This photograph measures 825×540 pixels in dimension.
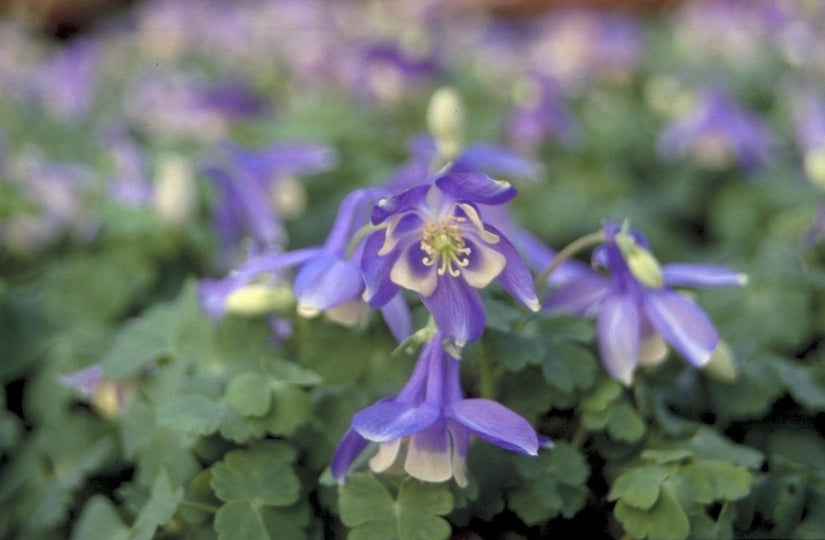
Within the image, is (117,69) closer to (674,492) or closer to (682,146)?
(682,146)

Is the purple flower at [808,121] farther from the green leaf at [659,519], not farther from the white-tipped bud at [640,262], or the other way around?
the green leaf at [659,519]

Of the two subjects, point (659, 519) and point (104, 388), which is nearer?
point (659, 519)

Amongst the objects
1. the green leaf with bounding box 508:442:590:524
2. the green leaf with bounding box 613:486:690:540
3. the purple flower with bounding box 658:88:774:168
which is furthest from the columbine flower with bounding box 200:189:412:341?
the purple flower with bounding box 658:88:774:168

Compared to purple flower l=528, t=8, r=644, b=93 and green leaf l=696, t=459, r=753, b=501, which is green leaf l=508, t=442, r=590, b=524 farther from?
purple flower l=528, t=8, r=644, b=93

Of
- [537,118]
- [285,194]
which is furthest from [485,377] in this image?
[537,118]

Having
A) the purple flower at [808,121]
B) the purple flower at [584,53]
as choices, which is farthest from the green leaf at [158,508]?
the purple flower at [584,53]

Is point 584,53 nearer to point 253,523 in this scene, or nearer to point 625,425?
point 625,425

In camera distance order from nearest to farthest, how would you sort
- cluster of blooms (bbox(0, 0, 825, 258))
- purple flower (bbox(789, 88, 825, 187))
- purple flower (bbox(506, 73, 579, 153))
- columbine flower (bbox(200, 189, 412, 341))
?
columbine flower (bbox(200, 189, 412, 341)) < cluster of blooms (bbox(0, 0, 825, 258)) < purple flower (bbox(789, 88, 825, 187)) < purple flower (bbox(506, 73, 579, 153))
